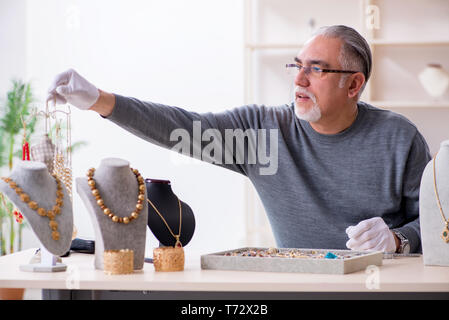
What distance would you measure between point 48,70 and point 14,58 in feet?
0.84

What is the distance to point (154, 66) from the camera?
3.97 m

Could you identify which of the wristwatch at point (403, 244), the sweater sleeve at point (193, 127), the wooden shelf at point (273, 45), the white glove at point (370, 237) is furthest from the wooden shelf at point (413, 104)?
the white glove at point (370, 237)

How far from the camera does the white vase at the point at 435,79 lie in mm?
3451

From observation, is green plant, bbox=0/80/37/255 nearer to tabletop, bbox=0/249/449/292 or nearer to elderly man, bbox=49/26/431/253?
elderly man, bbox=49/26/431/253

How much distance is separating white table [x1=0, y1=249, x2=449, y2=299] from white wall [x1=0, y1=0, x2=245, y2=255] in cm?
270

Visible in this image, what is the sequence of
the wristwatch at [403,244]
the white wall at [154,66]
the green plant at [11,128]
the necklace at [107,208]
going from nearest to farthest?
the necklace at [107,208], the wristwatch at [403,244], the green plant at [11,128], the white wall at [154,66]

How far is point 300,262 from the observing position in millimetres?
1114

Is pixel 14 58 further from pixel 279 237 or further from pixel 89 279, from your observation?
pixel 89 279

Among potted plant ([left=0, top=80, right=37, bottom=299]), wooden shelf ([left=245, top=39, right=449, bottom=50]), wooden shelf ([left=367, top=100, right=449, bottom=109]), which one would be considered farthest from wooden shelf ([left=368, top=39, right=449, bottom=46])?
potted plant ([left=0, top=80, right=37, bottom=299])

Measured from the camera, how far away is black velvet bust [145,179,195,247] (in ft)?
4.36

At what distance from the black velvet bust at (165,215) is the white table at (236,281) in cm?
→ 13

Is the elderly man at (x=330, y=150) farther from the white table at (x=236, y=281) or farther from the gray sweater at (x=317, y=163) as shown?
the white table at (x=236, y=281)
